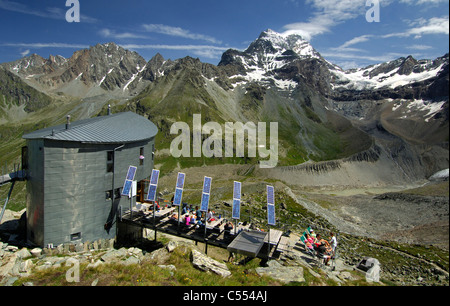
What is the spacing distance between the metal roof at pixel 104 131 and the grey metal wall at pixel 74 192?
685 mm

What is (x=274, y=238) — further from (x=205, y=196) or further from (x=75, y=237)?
(x=75, y=237)

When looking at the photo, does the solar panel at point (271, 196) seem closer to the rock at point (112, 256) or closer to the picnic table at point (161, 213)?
Answer: the rock at point (112, 256)

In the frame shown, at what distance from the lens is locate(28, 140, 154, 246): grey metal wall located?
23.8 m

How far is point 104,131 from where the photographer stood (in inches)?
1126

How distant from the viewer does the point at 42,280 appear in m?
15.9

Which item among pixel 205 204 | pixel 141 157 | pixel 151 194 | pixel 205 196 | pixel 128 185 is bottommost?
pixel 205 204

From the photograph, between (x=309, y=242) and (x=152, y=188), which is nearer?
(x=309, y=242)

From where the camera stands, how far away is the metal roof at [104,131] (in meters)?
24.9

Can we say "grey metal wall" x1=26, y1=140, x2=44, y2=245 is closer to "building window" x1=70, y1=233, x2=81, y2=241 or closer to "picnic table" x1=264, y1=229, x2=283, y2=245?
"building window" x1=70, y1=233, x2=81, y2=241

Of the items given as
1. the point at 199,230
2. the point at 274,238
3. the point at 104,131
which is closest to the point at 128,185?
the point at 104,131

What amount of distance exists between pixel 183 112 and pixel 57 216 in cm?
15558

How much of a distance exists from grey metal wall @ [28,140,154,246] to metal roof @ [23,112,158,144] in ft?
2.25

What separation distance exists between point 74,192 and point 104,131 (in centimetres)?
710

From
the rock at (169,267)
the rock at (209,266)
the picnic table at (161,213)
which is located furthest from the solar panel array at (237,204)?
the picnic table at (161,213)
